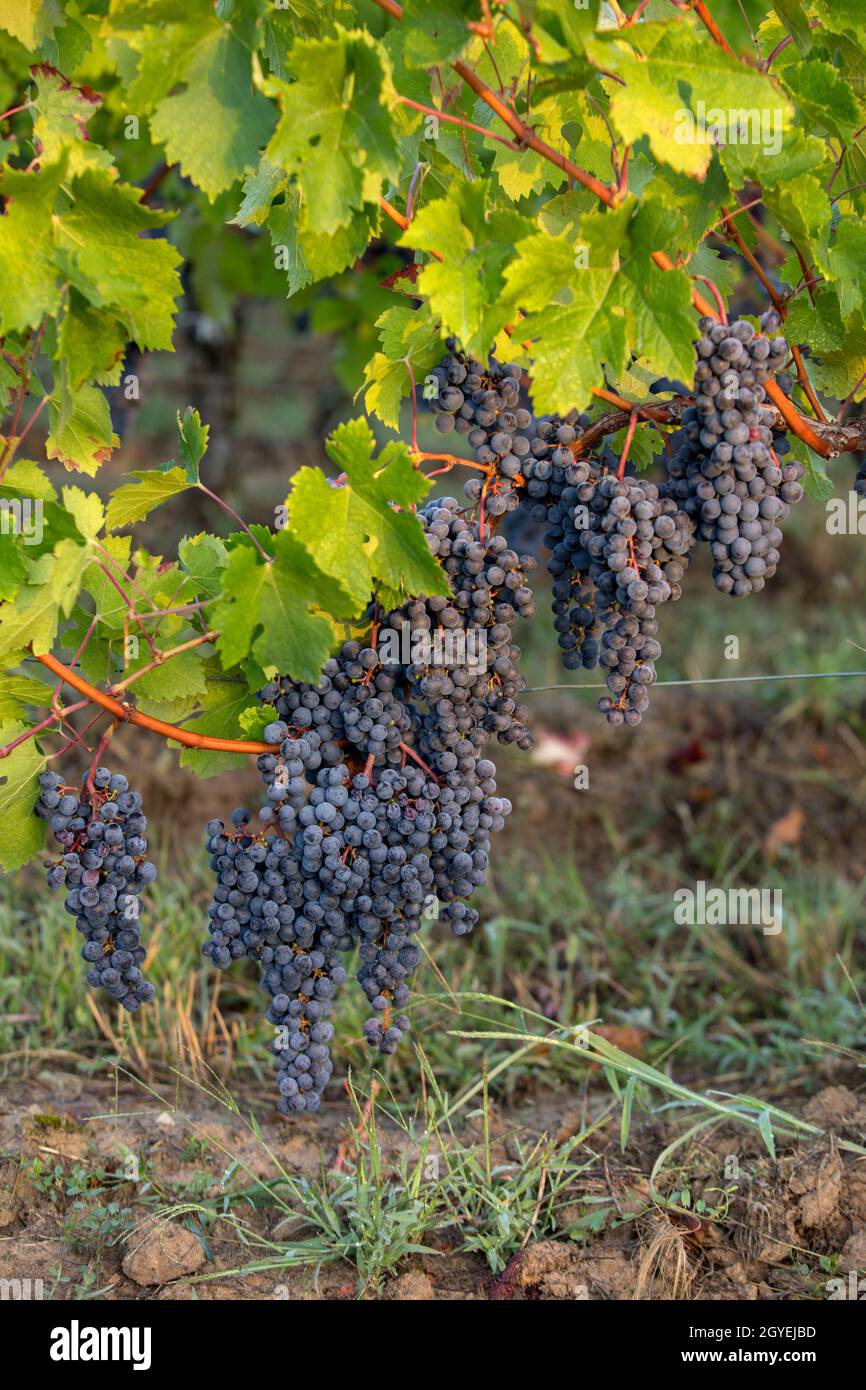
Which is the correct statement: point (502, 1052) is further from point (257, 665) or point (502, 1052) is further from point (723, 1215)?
point (257, 665)

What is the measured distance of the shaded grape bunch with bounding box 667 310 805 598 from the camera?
6.86ft

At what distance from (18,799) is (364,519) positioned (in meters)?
0.82

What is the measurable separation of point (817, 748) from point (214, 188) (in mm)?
3513

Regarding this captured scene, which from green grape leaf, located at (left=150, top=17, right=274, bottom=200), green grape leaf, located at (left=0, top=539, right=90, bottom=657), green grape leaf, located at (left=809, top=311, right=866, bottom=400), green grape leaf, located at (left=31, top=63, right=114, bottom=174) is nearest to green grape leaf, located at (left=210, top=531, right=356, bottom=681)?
green grape leaf, located at (left=0, top=539, right=90, bottom=657)

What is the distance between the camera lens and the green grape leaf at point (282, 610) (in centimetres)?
207

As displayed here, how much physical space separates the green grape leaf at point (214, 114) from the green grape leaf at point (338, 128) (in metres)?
0.10

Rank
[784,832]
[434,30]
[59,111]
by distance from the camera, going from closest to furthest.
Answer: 1. [434,30]
2. [59,111]
3. [784,832]

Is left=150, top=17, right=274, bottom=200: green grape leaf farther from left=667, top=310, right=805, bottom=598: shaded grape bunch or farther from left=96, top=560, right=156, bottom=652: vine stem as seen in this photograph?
left=667, top=310, right=805, bottom=598: shaded grape bunch

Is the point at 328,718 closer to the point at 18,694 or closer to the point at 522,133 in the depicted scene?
the point at 18,694

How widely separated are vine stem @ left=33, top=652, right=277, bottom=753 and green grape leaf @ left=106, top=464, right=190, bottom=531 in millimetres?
322

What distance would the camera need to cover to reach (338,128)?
192 centimetres

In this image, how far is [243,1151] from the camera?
8.99 ft

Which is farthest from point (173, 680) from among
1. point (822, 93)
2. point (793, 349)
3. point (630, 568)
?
point (822, 93)

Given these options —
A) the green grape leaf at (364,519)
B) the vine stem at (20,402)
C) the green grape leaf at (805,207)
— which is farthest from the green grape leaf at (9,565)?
the green grape leaf at (805,207)
